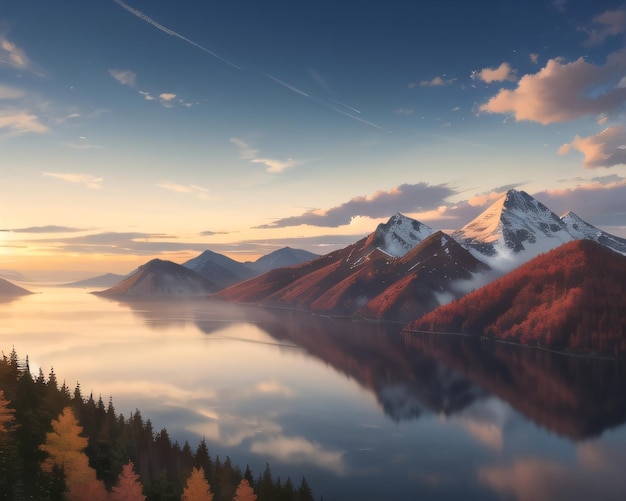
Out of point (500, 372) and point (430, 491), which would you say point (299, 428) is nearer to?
point (430, 491)

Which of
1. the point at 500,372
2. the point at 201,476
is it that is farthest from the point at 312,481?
the point at 500,372

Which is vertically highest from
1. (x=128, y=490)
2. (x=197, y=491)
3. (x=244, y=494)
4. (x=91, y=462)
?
(x=128, y=490)

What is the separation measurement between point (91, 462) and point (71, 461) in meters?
5.24

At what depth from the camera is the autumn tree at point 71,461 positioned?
6469 centimetres

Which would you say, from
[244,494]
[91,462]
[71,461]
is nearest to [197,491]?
[244,494]

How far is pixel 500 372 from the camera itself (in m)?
196

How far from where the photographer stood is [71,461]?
69.7 m

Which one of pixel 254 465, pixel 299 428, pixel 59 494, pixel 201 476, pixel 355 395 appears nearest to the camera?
pixel 59 494

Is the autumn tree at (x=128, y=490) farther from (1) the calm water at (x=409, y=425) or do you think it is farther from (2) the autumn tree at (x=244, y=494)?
(1) the calm water at (x=409, y=425)

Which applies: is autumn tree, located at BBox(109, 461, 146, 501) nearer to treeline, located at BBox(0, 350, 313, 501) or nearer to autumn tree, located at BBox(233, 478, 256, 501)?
treeline, located at BBox(0, 350, 313, 501)

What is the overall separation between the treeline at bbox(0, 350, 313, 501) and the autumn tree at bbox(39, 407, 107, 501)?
5.3 inches

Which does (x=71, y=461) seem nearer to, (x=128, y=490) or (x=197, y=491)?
(x=128, y=490)

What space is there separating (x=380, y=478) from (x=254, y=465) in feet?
87.8

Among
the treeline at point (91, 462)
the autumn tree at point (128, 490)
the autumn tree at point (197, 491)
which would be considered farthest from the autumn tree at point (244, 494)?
the autumn tree at point (128, 490)
